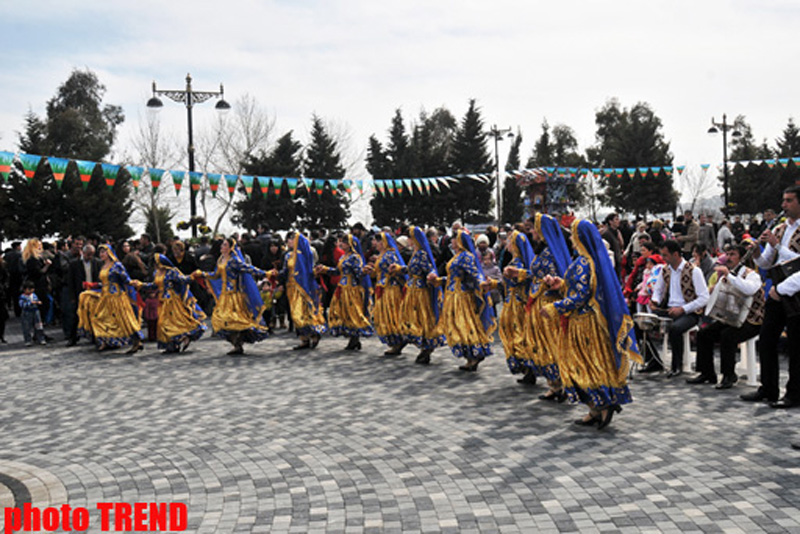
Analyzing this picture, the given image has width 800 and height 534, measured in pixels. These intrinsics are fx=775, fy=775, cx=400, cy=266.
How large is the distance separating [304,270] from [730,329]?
6.89 m

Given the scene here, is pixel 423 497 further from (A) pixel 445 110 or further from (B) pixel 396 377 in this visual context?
(A) pixel 445 110

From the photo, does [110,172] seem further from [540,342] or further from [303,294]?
[540,342]

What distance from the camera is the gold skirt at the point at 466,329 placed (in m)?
10.2

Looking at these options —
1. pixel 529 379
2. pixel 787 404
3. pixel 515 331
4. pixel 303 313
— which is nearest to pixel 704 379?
pixel 787 404

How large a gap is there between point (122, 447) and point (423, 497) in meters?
3.15

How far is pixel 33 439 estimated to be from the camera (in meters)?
7.57

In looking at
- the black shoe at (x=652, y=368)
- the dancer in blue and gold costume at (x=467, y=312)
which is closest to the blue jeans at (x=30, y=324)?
the dancer in blue and gold costume at (x=467, y=312)

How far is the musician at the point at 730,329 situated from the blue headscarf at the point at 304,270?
20.6 feet

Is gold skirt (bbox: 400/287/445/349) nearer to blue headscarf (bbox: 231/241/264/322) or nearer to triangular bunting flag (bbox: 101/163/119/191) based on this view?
blue headscarf (bbox: 231/241/264/322)

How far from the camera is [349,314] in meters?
12.7

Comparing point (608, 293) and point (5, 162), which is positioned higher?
point (5, 162)

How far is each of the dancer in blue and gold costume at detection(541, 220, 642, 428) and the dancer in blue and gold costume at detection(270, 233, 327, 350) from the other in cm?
639

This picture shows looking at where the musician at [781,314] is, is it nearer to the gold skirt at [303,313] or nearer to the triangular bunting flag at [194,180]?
the gold skirt at [303,313]

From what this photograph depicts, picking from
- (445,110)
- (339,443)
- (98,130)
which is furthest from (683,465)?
(445,110)
